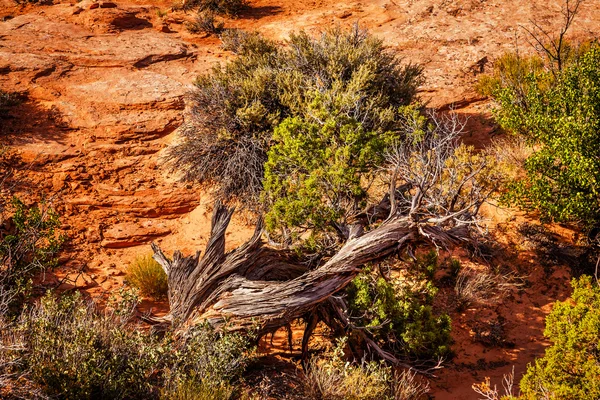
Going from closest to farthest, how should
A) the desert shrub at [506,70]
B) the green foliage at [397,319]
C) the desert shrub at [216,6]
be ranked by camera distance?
1. the green foliage at [397,319]
2. the desert shrub at [506,70]
3. the desert shrub at [216,6]

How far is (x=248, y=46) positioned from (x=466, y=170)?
259 inches

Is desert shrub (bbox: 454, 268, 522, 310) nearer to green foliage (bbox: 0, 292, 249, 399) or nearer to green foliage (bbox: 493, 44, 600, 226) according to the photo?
green foliage (bbox: 493, 44, 600, 226)

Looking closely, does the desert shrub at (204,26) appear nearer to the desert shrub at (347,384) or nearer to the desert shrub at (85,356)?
the desert shrub at (85,356)

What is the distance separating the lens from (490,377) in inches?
279

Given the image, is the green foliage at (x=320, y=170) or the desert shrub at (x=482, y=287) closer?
the green foliage at (x=320, y=170)

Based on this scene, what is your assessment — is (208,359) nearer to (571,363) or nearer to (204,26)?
(571,363)

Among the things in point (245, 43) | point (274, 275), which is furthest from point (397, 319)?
point (245, 43)

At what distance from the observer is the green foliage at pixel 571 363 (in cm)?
550

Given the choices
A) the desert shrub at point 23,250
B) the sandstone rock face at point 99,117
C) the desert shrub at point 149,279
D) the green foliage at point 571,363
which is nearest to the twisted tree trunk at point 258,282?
the desert shrub at point 149,279

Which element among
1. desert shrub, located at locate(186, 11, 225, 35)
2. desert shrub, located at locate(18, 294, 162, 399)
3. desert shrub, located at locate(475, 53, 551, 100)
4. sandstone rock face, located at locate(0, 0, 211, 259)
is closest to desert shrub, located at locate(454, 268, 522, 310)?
desert shrub, located at locate(18, 294, 162, 399)

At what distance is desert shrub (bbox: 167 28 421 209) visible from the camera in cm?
941

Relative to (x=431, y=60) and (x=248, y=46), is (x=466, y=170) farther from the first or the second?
(x=248, y=46)

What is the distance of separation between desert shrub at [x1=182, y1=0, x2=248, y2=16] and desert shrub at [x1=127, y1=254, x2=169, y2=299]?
36.4 feet

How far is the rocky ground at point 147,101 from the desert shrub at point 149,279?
1.14 feet
